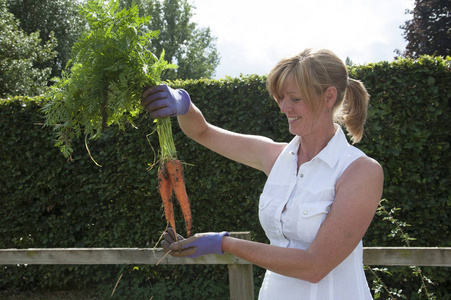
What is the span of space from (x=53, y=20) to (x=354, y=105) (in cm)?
1794

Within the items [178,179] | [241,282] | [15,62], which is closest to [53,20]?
[15,62]

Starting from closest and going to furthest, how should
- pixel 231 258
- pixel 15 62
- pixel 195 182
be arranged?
1. pixel 231 258
2. pixel 195 182
3. pixel 15 62

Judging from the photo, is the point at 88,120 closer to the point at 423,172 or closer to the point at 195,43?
the point at 423,172

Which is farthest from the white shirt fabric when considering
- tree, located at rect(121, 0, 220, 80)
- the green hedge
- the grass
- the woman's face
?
tree, located at rect(121, 0, 220, 80)

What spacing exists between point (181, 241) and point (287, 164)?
26.7 inches

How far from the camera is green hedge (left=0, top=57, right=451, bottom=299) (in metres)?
4.47

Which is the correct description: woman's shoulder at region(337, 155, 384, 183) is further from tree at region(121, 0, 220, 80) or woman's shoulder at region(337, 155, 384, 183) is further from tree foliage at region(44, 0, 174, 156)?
tree at region(121, 0, 220, 80)

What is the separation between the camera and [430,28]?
1759 centimetres

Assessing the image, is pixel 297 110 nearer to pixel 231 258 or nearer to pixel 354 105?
pixel 354 105

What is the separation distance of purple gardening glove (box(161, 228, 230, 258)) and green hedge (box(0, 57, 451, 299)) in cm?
242

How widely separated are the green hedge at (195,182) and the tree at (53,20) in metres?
12.6

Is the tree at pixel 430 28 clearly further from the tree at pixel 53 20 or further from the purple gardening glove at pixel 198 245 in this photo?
the purple gardening glove at pixel 198 245

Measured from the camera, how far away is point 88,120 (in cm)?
231

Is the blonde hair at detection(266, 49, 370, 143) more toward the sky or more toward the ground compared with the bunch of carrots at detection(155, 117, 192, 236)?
more toward the sky
